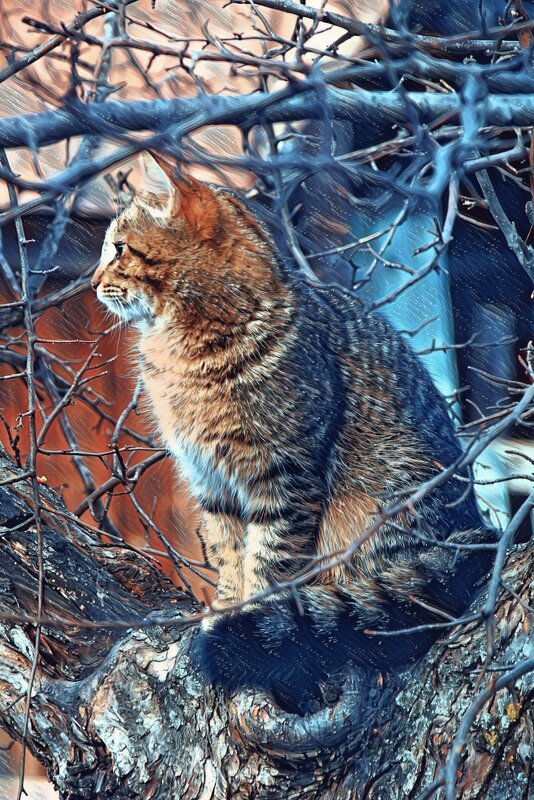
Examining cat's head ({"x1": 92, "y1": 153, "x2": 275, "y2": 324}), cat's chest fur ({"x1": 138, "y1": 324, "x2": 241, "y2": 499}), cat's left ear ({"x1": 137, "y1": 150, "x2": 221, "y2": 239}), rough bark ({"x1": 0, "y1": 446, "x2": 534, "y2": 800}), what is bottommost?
rough bark ({"x1": 0, "y1": 446, "x2": 534, "y2": 800})

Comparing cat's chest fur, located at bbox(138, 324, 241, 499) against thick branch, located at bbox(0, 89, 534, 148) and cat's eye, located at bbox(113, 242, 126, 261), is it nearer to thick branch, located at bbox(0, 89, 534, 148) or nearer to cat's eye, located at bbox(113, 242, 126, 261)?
cat's eye, located at bbox(113, 242, 126, 261)

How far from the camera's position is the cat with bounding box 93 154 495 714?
248 cm

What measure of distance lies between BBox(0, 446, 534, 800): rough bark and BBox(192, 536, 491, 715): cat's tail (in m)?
0.05

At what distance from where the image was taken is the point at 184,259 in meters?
2.63

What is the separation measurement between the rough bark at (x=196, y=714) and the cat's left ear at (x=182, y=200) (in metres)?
1.00

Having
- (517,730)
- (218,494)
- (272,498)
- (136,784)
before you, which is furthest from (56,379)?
(517,730)

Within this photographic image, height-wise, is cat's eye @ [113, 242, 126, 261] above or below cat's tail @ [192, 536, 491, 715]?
above

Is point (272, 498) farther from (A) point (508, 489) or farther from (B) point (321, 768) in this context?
(A) point (508, 489)

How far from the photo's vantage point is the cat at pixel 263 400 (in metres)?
2.48

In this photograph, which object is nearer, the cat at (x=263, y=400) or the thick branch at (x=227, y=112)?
the cat at (x=263, y=400)

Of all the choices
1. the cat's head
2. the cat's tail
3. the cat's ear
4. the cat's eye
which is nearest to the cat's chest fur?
the cat's head

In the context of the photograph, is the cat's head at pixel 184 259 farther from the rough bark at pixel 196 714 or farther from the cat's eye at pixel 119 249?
the rough bark at pixel 196 714

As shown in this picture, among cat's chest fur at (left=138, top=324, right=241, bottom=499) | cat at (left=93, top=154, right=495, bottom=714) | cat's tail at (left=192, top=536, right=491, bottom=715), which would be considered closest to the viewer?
cat's tail at (left=192, top=536, right=491, bottom=715)

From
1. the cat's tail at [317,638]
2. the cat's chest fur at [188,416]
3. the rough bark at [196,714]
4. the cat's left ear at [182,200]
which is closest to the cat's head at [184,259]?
the cat's left ear at [182,200]
